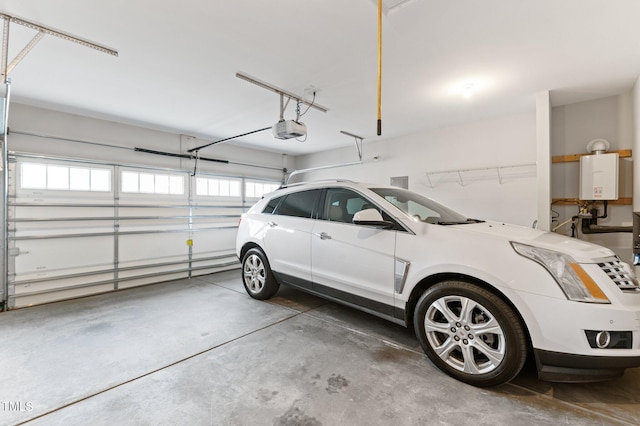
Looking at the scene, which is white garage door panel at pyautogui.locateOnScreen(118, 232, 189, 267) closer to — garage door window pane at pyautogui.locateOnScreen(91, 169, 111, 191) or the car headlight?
garage door window pane at pyautogui.locateOnScreen(91, 169, 111, 191)

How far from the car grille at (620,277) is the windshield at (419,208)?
96 centimetres

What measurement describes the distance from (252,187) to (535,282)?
606 centimetres

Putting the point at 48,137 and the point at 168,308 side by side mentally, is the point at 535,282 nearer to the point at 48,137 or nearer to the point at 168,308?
the point at 168,308

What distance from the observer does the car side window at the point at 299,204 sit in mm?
3193

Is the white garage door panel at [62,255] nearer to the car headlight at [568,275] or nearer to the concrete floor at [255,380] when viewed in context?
the concrete floor at [255,380]

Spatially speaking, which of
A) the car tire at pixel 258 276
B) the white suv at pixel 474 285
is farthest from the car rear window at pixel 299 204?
the car tire at pixel 258 276

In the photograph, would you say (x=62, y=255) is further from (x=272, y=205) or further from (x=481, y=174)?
(x=481, y=174)

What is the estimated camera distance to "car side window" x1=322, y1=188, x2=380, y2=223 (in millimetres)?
2793

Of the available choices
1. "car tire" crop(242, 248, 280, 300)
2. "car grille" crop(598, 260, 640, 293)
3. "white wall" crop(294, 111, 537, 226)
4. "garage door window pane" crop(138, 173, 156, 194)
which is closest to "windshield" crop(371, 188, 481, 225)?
"car grille" crop(598, 260, 640, 293)

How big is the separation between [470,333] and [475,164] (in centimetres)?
358

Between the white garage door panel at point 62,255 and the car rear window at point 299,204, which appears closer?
the car rear window at point 299,204

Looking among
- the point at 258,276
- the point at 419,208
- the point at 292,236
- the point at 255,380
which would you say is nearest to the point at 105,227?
the point at 258,276

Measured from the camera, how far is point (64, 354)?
247 centimetres

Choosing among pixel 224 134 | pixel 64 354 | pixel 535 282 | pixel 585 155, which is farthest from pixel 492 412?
pixel 224 134
